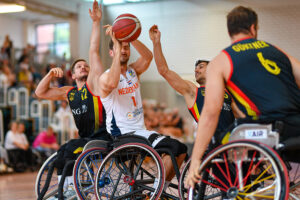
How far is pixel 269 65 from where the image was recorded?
248 cm

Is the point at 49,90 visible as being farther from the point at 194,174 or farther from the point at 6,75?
the point at 6,75

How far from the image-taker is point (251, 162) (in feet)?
7.88

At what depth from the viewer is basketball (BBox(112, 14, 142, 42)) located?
3.51 metres

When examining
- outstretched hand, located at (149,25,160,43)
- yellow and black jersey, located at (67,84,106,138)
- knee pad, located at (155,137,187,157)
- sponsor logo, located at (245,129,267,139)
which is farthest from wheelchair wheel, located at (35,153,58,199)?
sponsor logo, located at (245,129,267,139)

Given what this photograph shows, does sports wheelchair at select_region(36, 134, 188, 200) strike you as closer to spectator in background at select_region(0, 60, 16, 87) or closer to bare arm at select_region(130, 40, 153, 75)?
bare arm at select_region(130, 40, 153, 75)

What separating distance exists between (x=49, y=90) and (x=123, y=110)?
1156mm

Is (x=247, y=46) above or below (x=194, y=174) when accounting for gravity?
above

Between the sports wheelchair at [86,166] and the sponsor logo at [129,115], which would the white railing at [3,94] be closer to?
the sports wheelchair at [86,166]

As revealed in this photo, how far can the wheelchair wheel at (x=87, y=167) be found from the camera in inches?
141

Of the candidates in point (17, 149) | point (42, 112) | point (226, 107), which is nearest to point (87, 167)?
point (226, 107)

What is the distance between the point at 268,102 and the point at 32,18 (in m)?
17.3

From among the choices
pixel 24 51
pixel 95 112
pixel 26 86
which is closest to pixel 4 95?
pixel 26 86

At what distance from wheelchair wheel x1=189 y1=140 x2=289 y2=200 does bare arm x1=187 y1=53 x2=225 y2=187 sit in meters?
0.05

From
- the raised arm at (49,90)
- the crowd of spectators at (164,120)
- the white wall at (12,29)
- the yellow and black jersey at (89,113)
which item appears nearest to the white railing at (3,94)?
the crowd of spectators at (164,120)
